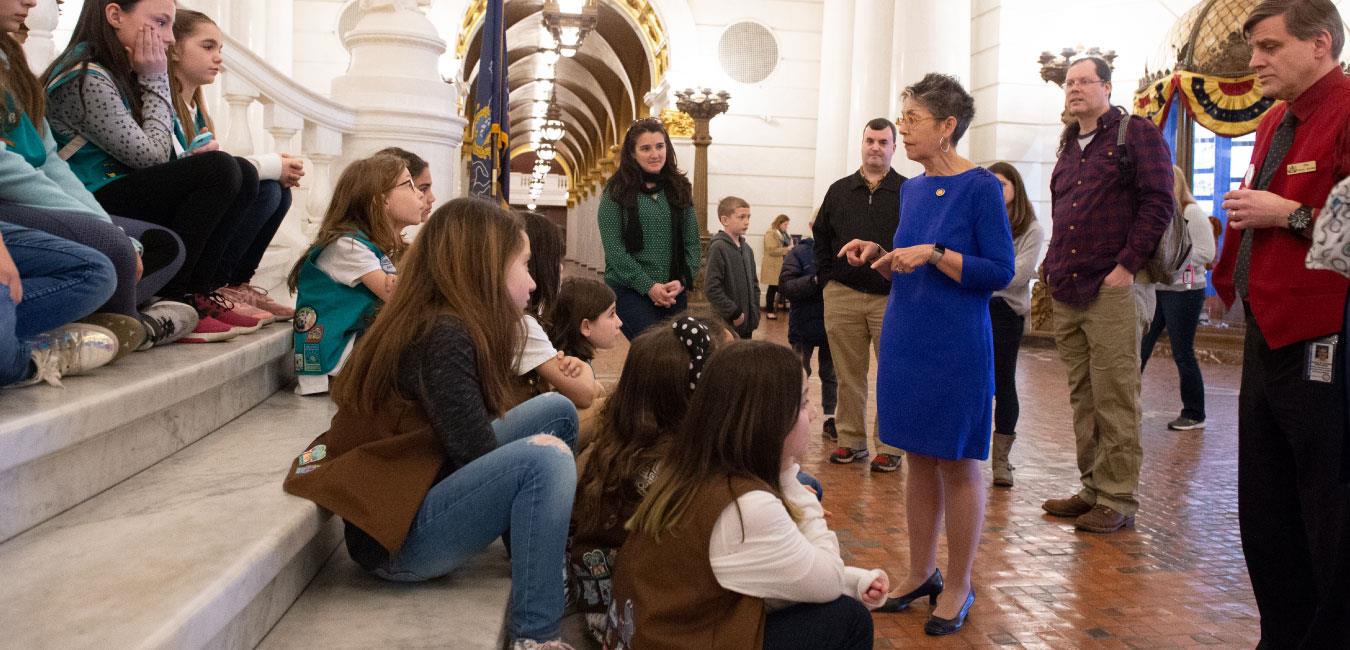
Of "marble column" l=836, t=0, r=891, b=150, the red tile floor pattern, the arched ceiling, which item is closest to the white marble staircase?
the red tile floor pattern

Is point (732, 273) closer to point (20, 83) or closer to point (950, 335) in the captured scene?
point (950, 335)

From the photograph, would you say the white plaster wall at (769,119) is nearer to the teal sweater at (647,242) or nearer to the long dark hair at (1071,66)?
the teal sweater at (647,242)

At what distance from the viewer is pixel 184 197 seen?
3.45m

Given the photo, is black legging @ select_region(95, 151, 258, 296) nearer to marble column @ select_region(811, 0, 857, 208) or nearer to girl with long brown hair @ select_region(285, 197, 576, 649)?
girl with long brown hair @ select_region(285, 197, 576, 649)

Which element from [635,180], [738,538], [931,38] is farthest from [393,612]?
[931,38]

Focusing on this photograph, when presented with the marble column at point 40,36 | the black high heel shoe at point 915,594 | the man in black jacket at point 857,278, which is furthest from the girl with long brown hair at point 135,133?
the man in black jacket at point 857,278

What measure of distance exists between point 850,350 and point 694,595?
11.1 ft

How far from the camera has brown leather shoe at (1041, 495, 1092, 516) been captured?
453 cm

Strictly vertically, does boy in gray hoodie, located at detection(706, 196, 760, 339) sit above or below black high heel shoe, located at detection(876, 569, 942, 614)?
above

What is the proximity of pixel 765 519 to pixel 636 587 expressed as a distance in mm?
321

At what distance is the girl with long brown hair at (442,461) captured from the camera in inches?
92.0

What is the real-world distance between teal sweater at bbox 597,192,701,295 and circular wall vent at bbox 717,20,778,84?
453 inches

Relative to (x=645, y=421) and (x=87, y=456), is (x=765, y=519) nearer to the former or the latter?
(x=645, y=421)

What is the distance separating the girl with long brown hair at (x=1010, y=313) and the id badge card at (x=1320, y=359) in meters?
2.52
